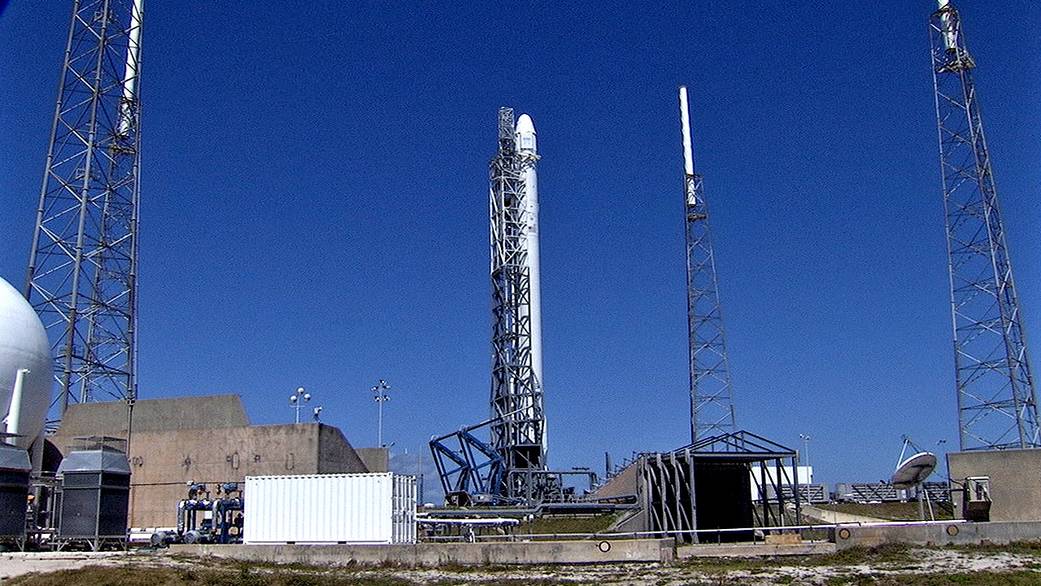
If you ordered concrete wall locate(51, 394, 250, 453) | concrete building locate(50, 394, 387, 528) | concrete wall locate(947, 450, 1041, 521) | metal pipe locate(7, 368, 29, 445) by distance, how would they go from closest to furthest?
1. concrete wall locate(947, 450, 1041, 521)
2. metal pipe locate(7, 368, 29, 445)
3. concrete building locate(50, 394, 387, 528)
4. concrete wall locate(51, 394, 250, 453)

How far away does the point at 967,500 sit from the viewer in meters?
35.3

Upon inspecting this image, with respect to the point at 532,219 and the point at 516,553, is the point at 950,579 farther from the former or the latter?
the point at 532,219

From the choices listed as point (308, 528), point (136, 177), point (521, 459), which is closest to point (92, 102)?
point (136, 177)

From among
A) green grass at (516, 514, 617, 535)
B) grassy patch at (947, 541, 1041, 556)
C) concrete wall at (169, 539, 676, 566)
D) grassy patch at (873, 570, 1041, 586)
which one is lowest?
grassy patch at (873, 570, 1041, 586)

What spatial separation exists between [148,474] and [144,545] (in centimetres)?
1374

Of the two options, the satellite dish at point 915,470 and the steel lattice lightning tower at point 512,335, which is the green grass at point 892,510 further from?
the steel lattice lightning tower at point 512,335

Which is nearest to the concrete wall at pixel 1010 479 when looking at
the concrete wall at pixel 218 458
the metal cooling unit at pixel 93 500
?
the concrete wall at pixel 218 458

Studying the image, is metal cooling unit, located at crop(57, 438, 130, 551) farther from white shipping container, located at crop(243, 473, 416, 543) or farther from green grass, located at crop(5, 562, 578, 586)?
green grass, located at crop(5, 562, 578, 586)

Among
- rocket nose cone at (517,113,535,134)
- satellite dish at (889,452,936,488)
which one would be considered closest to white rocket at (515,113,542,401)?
rocket nose cone at (517,113,535,134)

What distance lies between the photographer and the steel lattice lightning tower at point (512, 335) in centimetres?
5441

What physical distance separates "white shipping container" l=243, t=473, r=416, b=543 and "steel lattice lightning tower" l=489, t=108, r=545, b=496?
2132 centimetres

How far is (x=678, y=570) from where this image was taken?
24.5 m

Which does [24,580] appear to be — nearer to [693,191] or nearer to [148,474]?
[148,474]

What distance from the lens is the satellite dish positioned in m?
39.2
